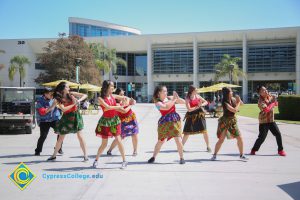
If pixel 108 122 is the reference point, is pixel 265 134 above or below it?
below

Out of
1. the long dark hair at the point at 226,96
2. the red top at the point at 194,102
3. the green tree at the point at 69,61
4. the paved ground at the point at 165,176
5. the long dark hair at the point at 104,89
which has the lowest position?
the paved ground at the point at 165,176

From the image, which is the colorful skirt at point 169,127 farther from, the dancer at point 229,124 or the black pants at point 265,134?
the black pants at point 265,134

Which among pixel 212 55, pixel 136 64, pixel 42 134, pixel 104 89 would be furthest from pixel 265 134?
pixel 136 64

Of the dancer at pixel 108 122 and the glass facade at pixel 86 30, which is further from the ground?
the glass facade at pixel 86 30

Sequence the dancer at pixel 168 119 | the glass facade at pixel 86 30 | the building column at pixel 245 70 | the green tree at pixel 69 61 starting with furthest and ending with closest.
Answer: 1. the glass facade at pixel 86 30
2. the building column at pixel 245 70
3. the green tree at pixel 69 61
4. the dancer at pixel 168 119

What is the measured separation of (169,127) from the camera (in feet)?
24.1

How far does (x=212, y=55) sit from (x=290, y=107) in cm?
4433

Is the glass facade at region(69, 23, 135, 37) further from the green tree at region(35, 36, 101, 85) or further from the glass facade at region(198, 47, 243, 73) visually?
the green tree at region(35, 36, 101, 85)

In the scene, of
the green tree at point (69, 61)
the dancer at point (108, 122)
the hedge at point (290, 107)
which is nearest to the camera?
the dancer at point (108, 122)

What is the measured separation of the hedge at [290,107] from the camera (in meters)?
20.9

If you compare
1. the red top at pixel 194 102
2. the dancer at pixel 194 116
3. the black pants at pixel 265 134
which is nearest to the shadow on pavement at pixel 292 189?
the black pants at pixel 265 134

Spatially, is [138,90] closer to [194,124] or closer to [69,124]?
[194,124]

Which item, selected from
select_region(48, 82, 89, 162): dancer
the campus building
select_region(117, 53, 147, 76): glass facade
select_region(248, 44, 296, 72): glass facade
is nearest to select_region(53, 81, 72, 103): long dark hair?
select_region(48, 82, 89, 162): dancer

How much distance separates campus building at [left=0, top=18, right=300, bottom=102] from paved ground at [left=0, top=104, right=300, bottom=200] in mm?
54941
